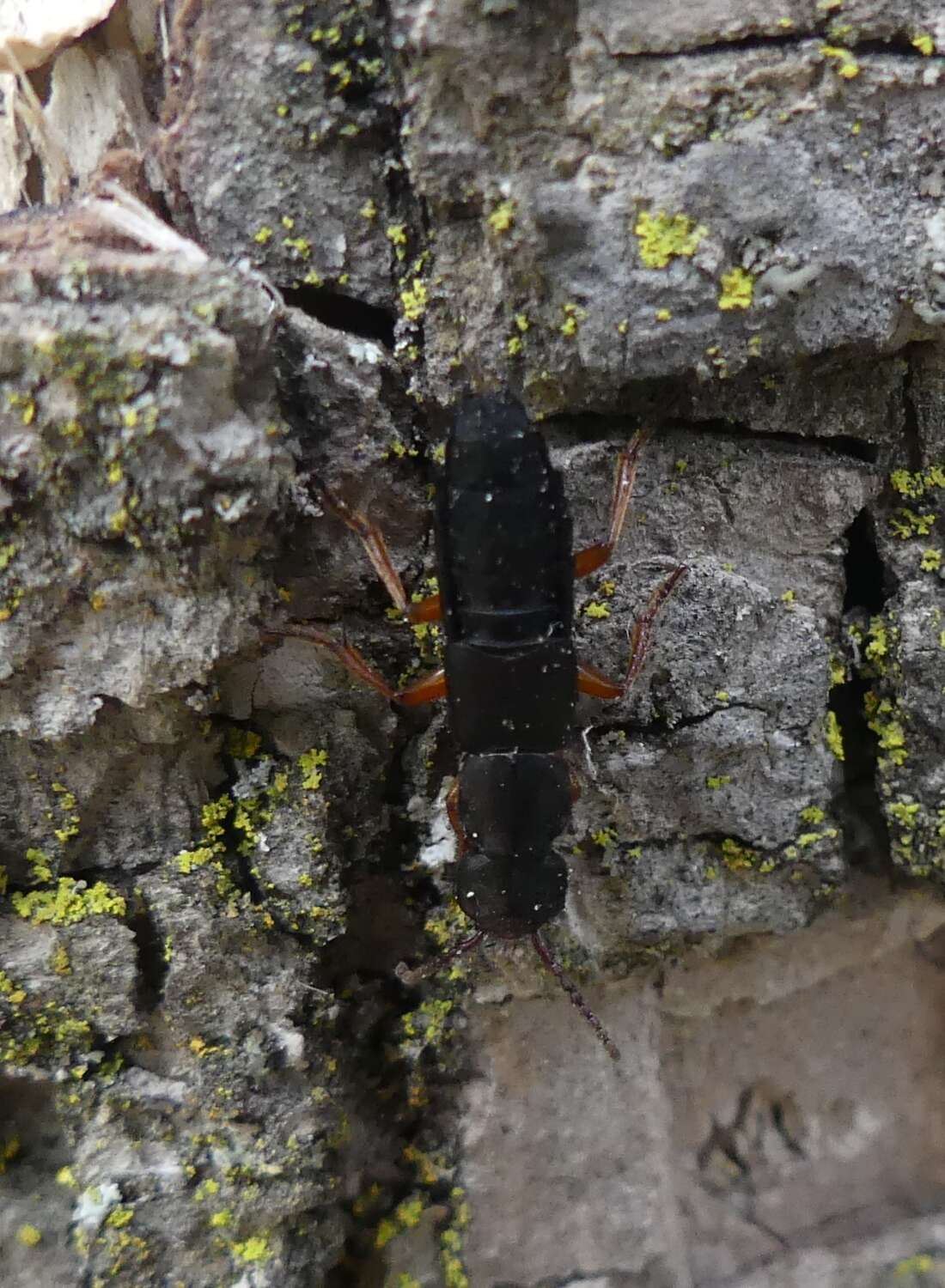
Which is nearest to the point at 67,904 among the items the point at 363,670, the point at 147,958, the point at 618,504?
the point at 147,958

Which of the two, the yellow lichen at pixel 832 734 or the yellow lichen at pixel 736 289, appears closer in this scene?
the yellow lichen at pixel 736 289

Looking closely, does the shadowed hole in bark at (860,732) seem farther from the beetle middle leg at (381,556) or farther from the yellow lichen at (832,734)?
the beetle middle leg at (381,556)

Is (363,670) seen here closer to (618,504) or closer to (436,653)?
(436,653)

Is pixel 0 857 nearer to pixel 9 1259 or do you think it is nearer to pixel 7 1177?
pixel 7 1177

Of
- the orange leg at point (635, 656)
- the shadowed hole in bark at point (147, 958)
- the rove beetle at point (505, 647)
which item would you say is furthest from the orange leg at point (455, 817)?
the shadowed hole in bark at point (147, 958)

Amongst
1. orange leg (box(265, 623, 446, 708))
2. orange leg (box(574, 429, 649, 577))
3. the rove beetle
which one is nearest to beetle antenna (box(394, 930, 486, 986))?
the rove beetle

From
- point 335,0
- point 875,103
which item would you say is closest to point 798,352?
point 875,103
